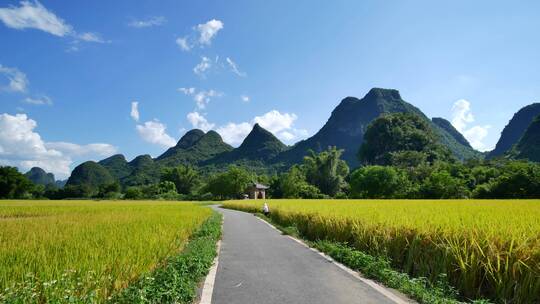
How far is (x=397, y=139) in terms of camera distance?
343 feet

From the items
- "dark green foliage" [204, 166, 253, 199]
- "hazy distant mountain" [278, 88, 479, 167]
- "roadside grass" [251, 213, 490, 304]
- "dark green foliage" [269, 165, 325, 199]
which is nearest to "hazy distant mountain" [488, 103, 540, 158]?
"hazy distant mountain" [278, 88, 479, 167]

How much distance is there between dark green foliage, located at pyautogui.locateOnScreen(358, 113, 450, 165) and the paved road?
9588 centimetres

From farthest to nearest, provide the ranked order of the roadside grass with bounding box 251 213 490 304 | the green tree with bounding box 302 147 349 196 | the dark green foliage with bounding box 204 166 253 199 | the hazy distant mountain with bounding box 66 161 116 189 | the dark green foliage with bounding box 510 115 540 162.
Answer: the hazy distant mountain with bounding box 66 161 116 189 < the dark green foliage with bounding box 204 166 253 199 < the dark green foliage with bounding box 510 115 540 162 < the green tree with bounding box 302 147 349 196 < the roadside grass with bounding box 251 213 490 304

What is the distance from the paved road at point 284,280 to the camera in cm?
556

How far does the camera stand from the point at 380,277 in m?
6.93

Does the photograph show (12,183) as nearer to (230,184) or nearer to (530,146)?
(230,184)

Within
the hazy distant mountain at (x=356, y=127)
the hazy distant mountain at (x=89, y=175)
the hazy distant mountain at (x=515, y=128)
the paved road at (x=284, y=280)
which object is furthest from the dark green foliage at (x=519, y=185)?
the hazy distant mountain at (x=89, y=175)

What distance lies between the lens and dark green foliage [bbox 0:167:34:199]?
254ft

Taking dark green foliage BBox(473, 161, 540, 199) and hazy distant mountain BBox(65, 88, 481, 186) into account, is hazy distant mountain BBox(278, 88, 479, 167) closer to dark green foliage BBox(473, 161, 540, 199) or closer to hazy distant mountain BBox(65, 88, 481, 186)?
hazy distant mountain BBox(65, 88, 481, 186)

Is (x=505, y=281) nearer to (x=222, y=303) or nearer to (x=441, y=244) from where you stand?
(x=441, y=244)

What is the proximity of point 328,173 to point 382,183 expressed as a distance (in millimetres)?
22439

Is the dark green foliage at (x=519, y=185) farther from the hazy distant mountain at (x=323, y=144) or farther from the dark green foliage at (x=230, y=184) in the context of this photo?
the hazy distant mountain at (x=323, y=144)

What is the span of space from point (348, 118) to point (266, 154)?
4591cm

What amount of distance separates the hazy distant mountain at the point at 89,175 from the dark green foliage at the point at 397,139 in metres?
127
